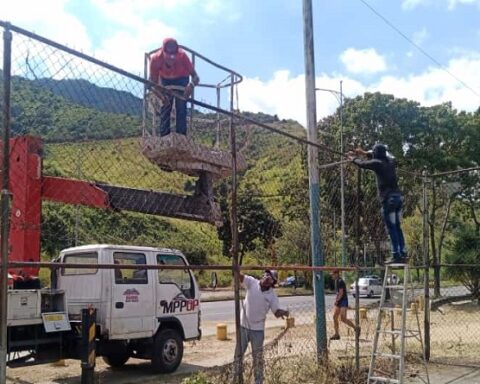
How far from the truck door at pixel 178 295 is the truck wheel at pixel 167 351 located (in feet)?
0.88

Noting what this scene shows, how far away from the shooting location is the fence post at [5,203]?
12.1 feet

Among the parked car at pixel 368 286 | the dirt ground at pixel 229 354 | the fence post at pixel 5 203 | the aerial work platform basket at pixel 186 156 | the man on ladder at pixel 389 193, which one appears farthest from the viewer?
the parked car at pixel 368 286

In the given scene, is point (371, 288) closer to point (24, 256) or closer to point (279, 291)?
point (279, 291)

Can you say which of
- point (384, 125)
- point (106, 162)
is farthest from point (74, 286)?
point (384, 125)

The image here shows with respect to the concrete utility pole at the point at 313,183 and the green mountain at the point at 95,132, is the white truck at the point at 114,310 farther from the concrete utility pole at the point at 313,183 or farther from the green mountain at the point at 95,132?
the concrete utility pole at the point at 313,183

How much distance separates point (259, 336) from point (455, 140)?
2047cm

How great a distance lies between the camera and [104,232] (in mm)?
12719

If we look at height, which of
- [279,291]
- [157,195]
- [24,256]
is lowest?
[279,291]

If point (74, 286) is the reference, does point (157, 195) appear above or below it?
above

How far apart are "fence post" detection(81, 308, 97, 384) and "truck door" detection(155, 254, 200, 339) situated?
1.84 metres

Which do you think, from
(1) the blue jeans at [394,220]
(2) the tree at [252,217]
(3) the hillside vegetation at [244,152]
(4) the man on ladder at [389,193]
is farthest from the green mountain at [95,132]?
(2) the tree at [252,217]

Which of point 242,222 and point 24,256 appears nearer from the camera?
point 24,256

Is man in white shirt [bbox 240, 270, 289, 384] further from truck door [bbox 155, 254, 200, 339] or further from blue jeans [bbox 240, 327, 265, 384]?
truck door [bbox 155, 254, 200, 339]

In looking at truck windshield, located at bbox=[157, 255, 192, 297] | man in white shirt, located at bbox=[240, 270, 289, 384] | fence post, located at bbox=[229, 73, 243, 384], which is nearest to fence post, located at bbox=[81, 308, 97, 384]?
truck windshield, located at bbox=[157, 255, 192, 297]
